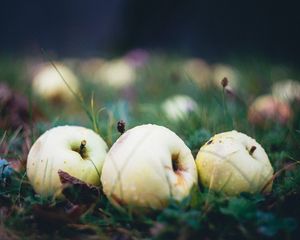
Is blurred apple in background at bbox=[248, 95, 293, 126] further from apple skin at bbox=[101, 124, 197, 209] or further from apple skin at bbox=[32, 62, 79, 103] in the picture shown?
apple skin at bbox=[32, 62, 79, 103]

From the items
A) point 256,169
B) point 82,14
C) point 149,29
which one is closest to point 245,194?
point 256,169

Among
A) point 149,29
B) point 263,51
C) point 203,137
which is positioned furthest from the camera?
point 149,29

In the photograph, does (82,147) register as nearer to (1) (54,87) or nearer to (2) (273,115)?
(2) (273,115)

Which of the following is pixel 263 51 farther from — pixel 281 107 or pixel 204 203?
pixel 204 203

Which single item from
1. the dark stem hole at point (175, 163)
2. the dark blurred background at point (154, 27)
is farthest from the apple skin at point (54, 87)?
the dark blurred background at point (154, 27)

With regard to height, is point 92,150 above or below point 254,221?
above

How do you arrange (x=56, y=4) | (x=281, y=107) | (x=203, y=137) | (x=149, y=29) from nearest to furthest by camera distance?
1. (x=203, y=137)
2. (x=281, y=107)
3. (x=149, y=29)
4. (x=56, y=4)

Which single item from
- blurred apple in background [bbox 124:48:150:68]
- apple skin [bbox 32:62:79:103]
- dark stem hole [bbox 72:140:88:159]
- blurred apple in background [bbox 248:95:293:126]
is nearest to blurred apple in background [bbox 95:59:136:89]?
blurred apple in background [bbox 124:48:150:68]
